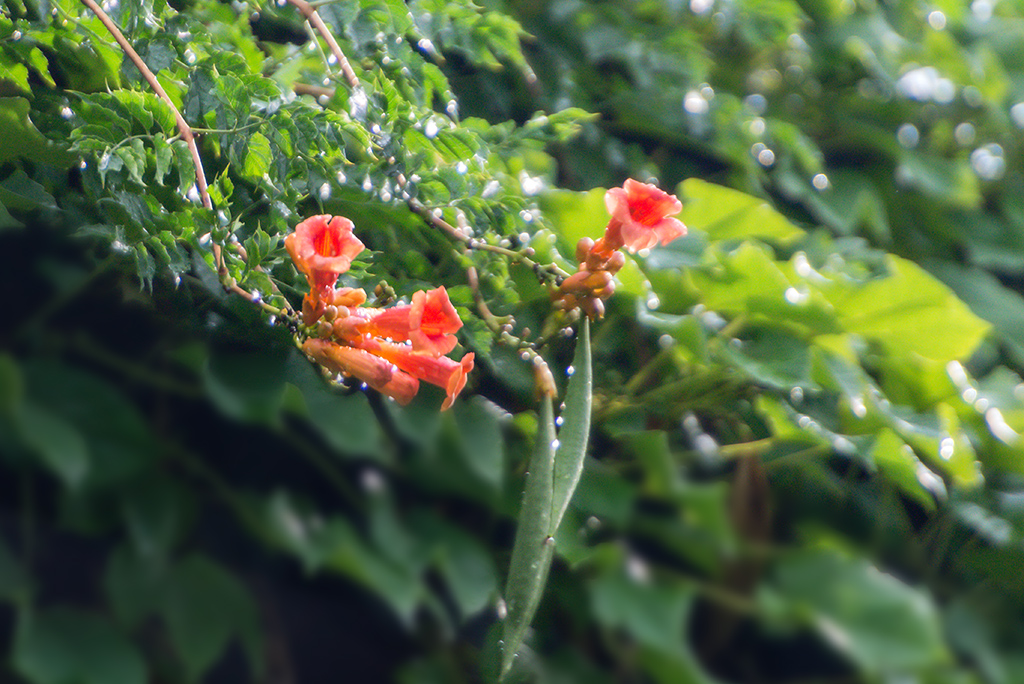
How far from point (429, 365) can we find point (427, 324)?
4cm

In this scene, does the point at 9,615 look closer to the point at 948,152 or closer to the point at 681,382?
the point at 681,382

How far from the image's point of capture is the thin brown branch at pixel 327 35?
23.5 inches

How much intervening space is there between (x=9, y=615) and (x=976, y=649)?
1.15m

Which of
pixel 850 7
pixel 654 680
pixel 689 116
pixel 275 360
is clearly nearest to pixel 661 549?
pixel 654 680

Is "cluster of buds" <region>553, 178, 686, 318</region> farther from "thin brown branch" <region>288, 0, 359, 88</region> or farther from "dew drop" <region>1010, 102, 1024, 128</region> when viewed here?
"dew drop" <region>1010, 102, 1024, 128</region>

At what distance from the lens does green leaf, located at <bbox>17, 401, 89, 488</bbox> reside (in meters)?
0.60

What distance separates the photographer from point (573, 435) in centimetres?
60

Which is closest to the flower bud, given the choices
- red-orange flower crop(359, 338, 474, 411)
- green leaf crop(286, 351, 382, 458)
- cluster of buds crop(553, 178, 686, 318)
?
cluster of buds crop(553, 178, 686, 318)

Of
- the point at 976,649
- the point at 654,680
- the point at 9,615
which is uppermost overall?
the point at 9,615

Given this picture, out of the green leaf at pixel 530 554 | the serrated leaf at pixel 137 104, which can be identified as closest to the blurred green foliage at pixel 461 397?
the serrated leaf at pixel 137 104

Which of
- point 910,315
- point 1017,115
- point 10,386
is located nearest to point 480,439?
point 10,386

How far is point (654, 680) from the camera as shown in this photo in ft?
2.94

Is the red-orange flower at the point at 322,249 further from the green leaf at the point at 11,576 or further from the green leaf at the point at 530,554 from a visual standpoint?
the green leaf at the point at 11,576

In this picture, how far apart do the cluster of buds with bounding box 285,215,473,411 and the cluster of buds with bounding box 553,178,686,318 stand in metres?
0.11
